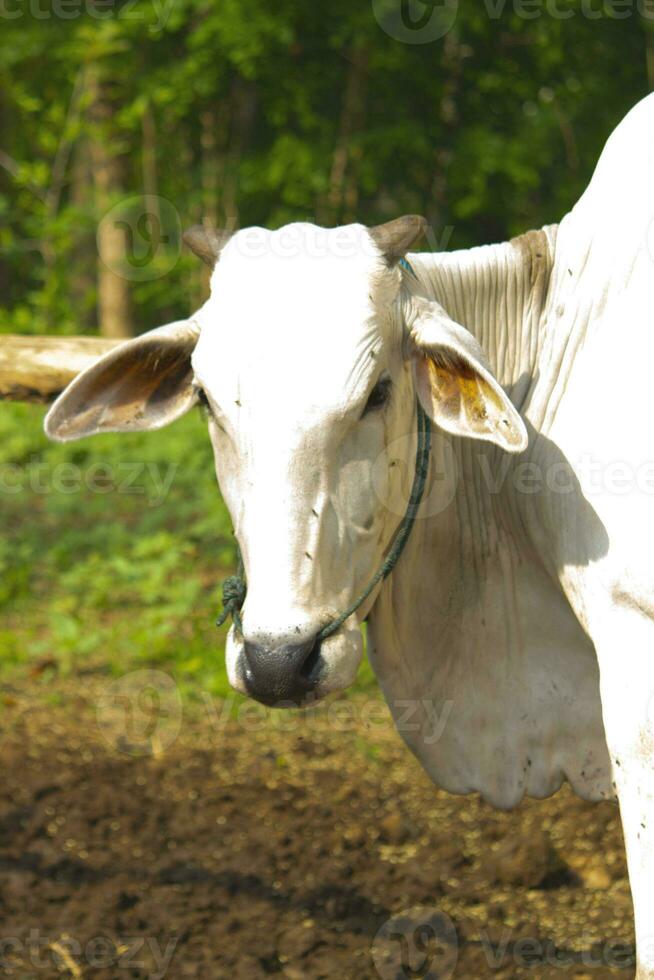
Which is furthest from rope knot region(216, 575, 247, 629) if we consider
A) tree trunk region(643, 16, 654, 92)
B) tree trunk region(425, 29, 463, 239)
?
tree trunk region(643, 16, 654, 92)

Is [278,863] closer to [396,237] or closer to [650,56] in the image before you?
[396,237]

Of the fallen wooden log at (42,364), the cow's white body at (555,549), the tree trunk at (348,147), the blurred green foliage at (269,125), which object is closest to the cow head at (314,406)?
the cow's white body at (555,549)

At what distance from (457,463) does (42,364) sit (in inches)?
63.2

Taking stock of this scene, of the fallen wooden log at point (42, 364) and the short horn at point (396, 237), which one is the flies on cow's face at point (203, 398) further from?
the fallen wooden log at point (42, 364)

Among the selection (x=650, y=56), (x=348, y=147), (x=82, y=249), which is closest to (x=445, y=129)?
(x=348, y=147)

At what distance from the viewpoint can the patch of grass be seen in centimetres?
581

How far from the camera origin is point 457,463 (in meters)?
2.93

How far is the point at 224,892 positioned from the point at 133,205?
24.2 ft

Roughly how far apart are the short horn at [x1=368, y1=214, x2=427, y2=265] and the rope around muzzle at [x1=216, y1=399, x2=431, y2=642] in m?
0.32

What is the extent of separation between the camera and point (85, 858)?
4012 mm

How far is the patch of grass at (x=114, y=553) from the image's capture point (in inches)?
229

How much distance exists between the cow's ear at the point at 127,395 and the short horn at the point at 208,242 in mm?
196

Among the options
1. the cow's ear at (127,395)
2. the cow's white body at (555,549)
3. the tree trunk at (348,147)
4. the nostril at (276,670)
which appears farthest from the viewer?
the tree trunk at (348,147)

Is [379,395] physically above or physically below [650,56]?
above
